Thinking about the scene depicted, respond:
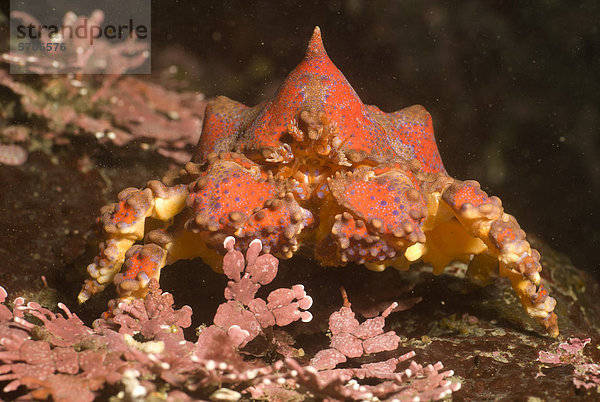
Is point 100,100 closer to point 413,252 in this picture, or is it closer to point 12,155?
point 12,155

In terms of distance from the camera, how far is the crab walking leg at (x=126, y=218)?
7.66 ft

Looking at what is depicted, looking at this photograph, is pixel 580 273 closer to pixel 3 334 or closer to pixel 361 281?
pixel 361 281

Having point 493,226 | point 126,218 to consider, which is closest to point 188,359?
point 126,218

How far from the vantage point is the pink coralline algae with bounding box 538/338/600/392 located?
1.99 m

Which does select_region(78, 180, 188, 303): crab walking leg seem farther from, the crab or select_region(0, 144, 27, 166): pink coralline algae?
select_region(0, 144, 27, 166): pink coralline algae

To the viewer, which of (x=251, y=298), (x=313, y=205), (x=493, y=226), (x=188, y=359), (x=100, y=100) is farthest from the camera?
Answer: (x=100, y=100)

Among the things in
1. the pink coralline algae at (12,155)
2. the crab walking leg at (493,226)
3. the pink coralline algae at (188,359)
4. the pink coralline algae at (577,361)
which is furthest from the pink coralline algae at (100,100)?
the pink coralline algae at (577,361)

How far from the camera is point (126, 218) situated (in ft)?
7.66

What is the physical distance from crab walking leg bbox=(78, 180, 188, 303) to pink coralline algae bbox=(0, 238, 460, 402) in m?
0.35

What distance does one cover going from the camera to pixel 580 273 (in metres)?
4.44

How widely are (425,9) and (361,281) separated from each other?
7.26 feet

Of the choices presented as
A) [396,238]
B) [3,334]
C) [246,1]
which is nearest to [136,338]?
[3,334]

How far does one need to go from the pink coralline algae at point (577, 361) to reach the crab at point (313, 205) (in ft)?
0.57

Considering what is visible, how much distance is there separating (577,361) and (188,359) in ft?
6.35
